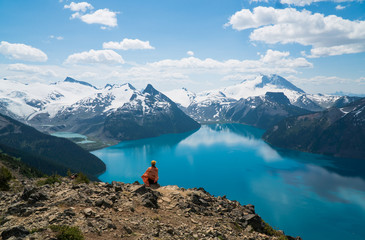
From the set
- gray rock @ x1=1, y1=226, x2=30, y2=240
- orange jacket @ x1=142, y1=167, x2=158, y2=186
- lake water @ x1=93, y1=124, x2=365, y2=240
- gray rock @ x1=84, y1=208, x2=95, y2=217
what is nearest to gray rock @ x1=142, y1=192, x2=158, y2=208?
orange jacket @ x1=142, y1=167, x2=158, y2=186

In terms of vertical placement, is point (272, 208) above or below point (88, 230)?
below

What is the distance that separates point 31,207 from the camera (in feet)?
57.2

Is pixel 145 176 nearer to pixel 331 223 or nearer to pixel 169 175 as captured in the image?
pixel 331 223

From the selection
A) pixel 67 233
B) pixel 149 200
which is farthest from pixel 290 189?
pixel 67 233

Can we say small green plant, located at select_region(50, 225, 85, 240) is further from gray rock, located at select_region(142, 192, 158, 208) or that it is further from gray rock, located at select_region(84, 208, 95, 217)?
gray rock, located at select_region(142, 192, 158, 208)

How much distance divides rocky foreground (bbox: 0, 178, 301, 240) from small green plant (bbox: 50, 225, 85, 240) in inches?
8.0

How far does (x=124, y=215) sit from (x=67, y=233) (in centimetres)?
556

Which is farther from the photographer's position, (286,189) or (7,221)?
(286,189)

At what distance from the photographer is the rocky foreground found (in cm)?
1500

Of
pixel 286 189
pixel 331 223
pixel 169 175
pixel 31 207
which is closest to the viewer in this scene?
pixel 31 207

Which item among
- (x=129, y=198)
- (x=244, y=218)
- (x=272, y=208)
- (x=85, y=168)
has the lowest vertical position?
(x=85, y=168)

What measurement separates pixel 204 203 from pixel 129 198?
7993mm

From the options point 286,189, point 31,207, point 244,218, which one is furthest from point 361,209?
point 31,207

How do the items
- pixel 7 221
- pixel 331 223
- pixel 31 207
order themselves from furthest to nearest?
pixel 331 223 < pixel 31 207 < pixel 7 221
